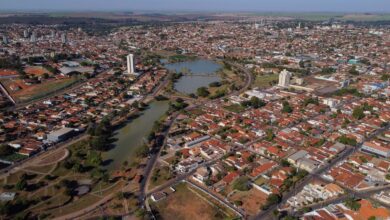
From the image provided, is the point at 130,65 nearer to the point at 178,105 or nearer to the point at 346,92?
the point at 178,105

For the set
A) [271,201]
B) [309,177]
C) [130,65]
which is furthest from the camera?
[130,65]

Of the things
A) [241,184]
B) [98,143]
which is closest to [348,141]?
[241,184]

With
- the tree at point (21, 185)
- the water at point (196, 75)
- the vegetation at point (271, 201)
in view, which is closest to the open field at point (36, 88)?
the water at point (196, 75)

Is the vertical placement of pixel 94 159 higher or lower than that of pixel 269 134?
lower

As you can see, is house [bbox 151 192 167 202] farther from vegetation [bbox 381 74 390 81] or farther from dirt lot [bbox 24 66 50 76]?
vegetation [bbox 381 74 390 81]

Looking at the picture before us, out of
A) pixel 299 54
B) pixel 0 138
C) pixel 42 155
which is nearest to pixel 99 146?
pixel 42 155

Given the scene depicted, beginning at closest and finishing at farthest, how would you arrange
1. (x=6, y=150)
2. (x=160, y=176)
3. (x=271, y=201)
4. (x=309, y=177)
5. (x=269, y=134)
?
(x=271, y=201), (x=309, y=177), (x=160, y=176), (x=6, y=150), (x=269, y=134)

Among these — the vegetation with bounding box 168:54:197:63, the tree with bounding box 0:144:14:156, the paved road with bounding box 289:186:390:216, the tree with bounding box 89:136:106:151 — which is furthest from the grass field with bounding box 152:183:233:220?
the vegetation with bounding box 168:54:197:63
